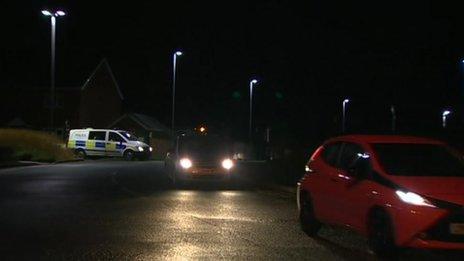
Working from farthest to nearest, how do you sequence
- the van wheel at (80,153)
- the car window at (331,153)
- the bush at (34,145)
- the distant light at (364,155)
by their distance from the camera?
the van wheel at (80,153)
the bush at (34,145)
the car window at (331,153)
the distant light at (364,155)

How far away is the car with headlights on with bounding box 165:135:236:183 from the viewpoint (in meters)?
21.7

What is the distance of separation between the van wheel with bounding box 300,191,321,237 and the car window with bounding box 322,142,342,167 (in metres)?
0.79

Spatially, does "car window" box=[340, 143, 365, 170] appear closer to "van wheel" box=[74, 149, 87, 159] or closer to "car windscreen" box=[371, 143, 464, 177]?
"car windscreen" box=[371, 143, 464, 177]

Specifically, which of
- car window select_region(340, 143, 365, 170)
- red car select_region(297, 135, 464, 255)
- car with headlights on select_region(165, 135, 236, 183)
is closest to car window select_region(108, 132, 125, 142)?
car with headlights on select_region(165, 135, 236, 183)

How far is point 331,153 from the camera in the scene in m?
11.1

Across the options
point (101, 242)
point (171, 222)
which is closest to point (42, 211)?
point (171, 222)

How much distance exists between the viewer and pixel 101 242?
10.2m

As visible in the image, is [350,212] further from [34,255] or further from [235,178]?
[235,178]

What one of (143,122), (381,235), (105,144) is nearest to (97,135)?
(105,144)

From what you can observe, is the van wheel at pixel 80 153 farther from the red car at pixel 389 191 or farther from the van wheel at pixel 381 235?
the van wheel at pixel 381 235

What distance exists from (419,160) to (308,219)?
2274mm

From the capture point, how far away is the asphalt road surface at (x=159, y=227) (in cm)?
941

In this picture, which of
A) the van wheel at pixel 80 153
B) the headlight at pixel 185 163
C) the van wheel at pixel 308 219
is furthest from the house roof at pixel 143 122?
the van wheel at pixel 308 219

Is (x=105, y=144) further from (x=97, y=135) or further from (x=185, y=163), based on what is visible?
(x=185, y=163)
